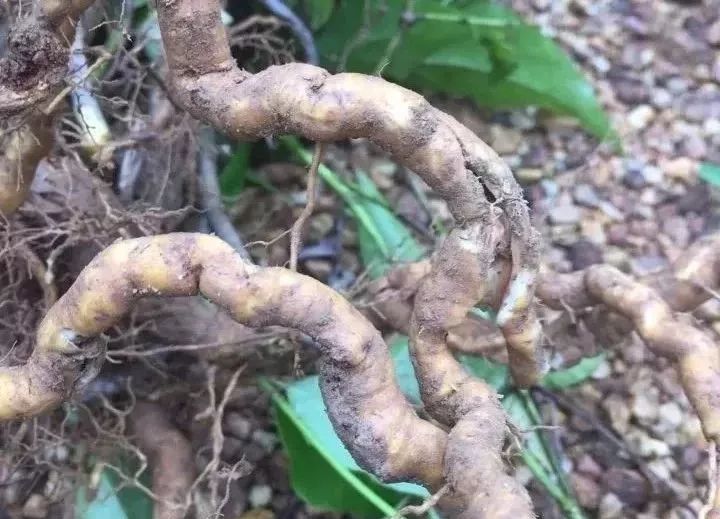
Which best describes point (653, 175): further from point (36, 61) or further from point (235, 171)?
point (36, 61)

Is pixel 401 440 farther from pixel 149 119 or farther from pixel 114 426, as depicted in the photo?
pixel 149 119

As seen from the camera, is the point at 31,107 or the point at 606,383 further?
the point at 606,383

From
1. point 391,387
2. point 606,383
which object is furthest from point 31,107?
point 606,383

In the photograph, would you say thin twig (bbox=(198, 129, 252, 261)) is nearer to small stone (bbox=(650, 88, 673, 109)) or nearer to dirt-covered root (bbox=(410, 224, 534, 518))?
dirt-covered root (bbox=(410, 224, 534, 518))

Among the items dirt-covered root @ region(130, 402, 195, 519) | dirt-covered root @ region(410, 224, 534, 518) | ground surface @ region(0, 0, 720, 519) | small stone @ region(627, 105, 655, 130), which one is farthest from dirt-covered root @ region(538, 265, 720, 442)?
small stone @ region(627, 105, 655, 130)

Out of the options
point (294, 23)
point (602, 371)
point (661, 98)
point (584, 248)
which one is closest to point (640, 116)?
point (661, 98)

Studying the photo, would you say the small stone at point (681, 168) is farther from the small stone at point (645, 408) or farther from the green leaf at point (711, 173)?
the small stone at point (645, 408)

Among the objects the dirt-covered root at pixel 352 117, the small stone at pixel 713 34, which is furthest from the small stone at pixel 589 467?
the small stone at pixel 713 34
